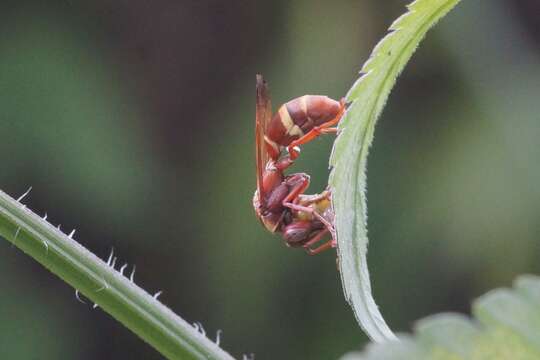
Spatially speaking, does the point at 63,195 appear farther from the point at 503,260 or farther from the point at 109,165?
the point at 503,260

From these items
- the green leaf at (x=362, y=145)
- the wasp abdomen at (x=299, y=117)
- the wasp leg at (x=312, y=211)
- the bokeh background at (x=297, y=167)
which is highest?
the bokeh background at (x=297, y=167)

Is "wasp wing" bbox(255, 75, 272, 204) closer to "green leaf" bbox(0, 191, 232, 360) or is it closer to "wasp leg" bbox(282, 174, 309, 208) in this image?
"wasp leg" bbox(282, 174, 309, 208)

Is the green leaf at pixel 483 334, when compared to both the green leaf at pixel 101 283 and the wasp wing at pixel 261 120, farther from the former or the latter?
the wasp wing at pixel 261 120

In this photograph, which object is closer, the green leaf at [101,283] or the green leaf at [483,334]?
the green leaf at [483,334]

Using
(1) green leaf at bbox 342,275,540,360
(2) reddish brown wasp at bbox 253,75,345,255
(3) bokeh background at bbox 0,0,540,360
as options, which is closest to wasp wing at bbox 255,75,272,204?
(2) reddish brown wasp at bbox 253,75,345,255

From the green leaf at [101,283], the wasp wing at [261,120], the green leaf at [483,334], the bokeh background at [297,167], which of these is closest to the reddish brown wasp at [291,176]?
the wasp wing at [261,120]

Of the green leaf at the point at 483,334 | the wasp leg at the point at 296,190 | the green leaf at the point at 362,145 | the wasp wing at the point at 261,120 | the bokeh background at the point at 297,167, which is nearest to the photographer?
the green leaf at the point at 483,334
